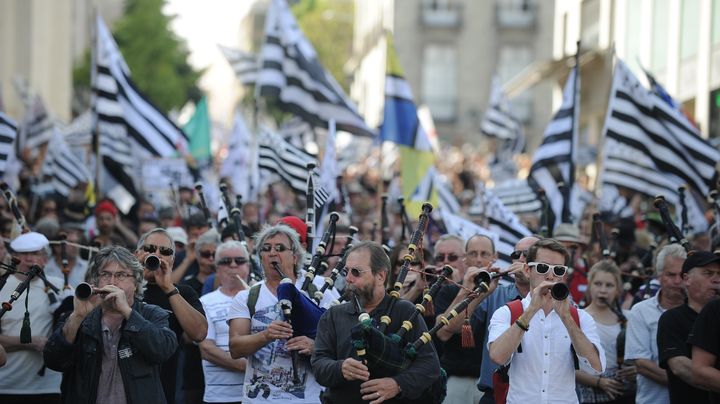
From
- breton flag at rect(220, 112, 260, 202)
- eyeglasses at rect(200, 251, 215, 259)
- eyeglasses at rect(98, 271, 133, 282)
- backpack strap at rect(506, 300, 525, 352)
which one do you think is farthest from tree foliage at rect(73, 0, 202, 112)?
backpack strap at rect(506, 300, 525, 352)

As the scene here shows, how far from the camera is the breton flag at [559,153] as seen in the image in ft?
47.6

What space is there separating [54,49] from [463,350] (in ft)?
117

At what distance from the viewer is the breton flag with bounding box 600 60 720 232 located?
46.8 ft

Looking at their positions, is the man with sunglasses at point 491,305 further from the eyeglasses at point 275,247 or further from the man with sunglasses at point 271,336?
the eyeglasses at point 275,247

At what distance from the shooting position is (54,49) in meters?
42.9

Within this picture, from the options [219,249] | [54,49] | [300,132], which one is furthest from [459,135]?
[219,249]

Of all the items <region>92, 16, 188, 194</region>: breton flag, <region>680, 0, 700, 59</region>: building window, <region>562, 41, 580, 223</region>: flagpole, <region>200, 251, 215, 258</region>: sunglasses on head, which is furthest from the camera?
<region>680, 0, 700, 59</region>: building window

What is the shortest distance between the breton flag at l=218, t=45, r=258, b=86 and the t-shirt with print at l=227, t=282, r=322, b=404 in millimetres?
13689

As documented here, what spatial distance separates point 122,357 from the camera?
24.8ft

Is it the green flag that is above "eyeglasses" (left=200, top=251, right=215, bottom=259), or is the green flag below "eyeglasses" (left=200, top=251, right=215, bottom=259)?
above

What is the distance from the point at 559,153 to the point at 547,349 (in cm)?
745

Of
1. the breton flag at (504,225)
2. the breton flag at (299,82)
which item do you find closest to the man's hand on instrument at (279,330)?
the breton flag at (504,225)

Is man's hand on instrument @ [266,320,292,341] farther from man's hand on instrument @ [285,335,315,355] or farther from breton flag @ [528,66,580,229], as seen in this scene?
breton flag @ [528,66,580,229]

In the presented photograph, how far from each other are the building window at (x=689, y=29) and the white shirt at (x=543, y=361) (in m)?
20.7
